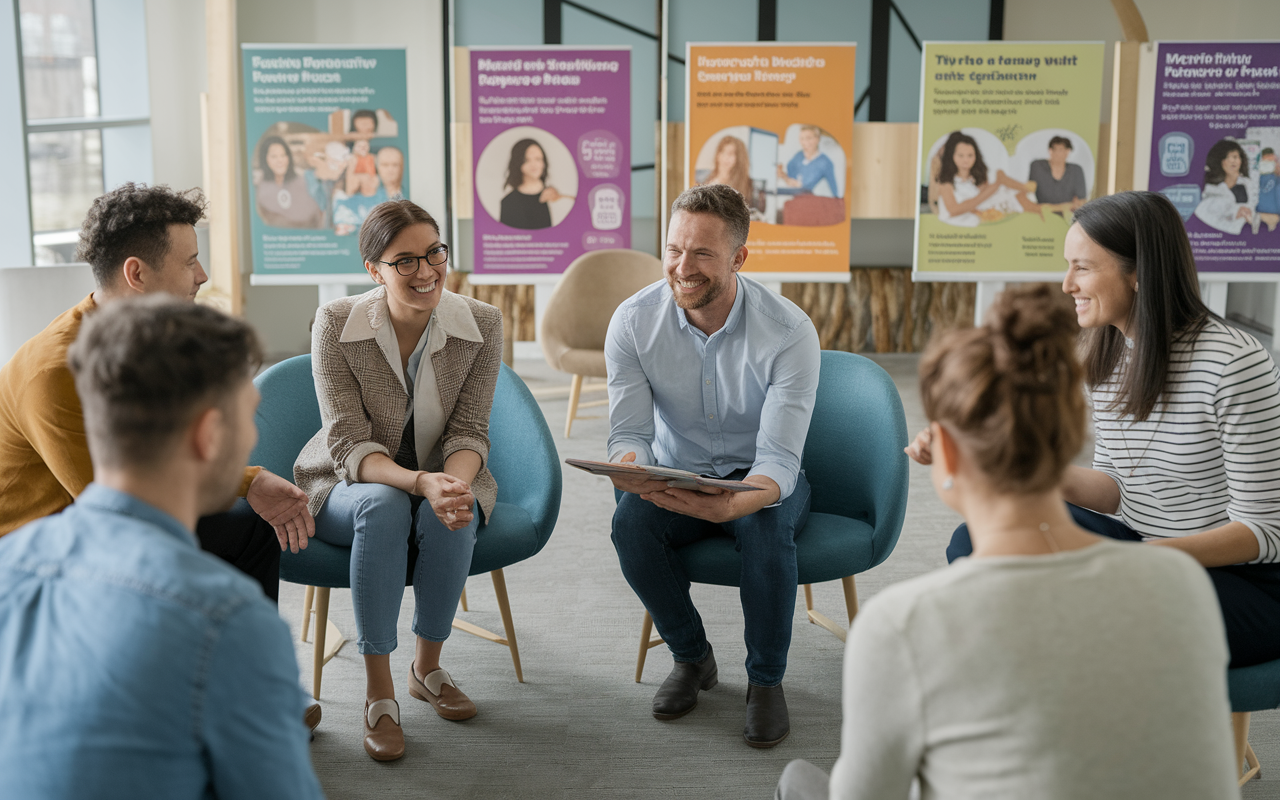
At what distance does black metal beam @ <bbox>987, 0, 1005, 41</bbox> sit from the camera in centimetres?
703

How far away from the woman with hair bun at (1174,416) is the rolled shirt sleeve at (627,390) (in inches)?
32.4

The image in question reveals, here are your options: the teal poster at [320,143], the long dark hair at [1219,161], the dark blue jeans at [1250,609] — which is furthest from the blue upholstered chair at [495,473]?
the long dark hair at [1219,161]

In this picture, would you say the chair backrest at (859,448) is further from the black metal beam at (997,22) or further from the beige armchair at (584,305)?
the black metal beam at (997,22)

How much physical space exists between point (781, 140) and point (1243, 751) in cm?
447

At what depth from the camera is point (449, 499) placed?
2.19 m

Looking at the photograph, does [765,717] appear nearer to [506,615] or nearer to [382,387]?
[506,615]

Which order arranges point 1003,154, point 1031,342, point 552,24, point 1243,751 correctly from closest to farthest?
point 1031,342, point 1243,751, point 1003,154, point 552,24

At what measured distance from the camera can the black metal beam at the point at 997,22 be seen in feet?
23.1

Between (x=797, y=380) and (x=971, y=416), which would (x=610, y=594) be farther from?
(x=971, y=416)

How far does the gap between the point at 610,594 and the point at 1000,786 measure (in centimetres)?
235

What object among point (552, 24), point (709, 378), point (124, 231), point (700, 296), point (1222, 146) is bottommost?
point (709, 378)

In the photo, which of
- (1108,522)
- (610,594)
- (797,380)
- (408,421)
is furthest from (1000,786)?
(610,594)

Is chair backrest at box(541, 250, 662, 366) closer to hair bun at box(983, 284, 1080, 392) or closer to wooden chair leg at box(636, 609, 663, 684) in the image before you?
wooden chair leg at box(636, 609, 663, 684)

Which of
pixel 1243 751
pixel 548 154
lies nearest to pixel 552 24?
pixel 548 154
